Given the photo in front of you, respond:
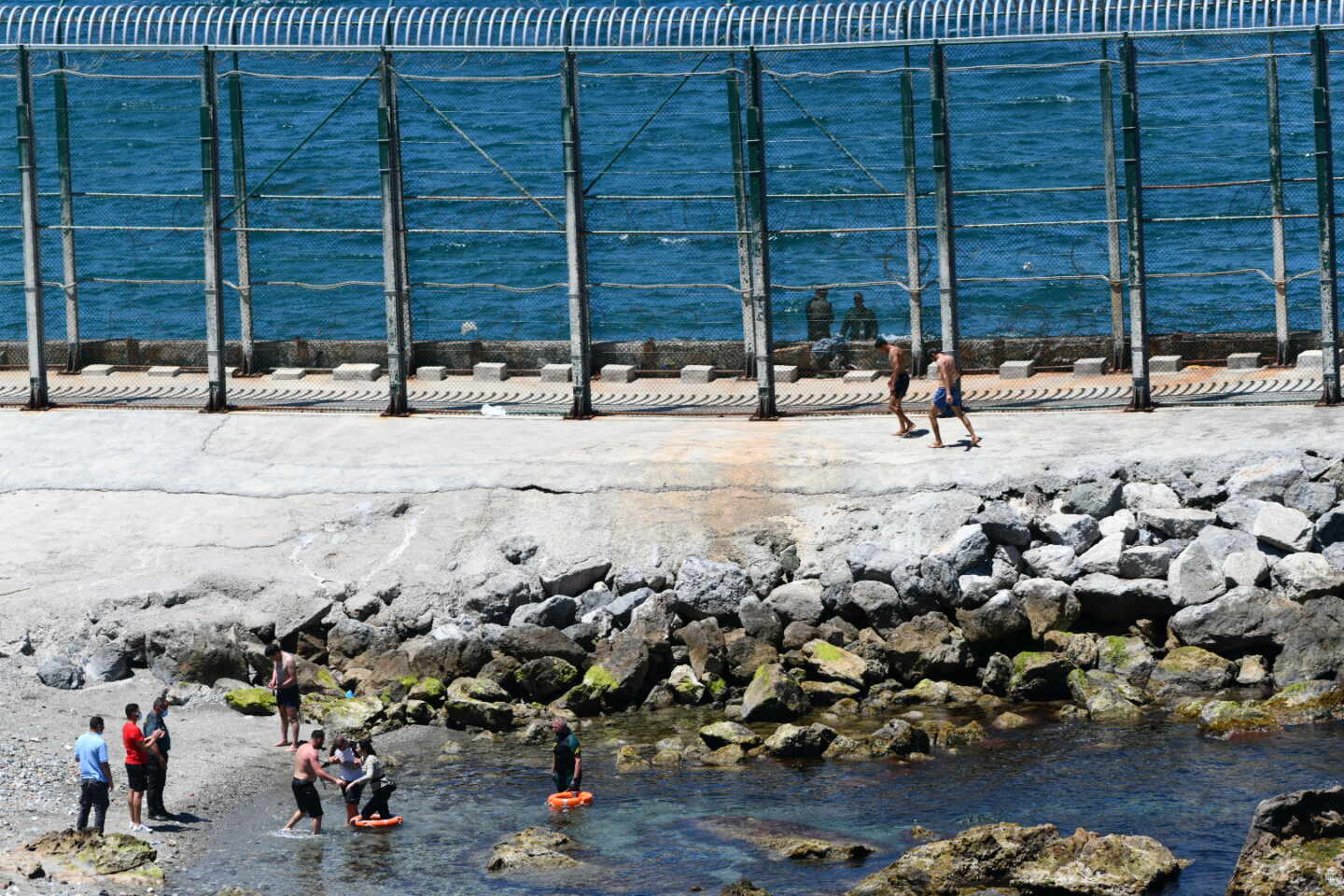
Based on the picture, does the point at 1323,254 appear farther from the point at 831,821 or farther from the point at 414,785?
the point at 414,785

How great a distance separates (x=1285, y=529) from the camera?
23469 millimetres

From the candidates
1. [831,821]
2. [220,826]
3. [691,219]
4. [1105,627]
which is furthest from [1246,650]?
[691,219]

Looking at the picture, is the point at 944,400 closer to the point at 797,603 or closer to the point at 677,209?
the point at 797,603

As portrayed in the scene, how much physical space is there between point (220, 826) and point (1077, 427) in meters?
12.5

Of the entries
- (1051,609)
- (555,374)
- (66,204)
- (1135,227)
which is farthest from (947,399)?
(66,204)

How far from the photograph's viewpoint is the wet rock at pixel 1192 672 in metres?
22.2

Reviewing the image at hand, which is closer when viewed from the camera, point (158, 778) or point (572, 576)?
point (158, 778)

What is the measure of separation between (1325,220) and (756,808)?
12296mm

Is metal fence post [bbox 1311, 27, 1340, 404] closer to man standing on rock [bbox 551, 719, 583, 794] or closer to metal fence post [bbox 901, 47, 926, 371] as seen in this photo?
metal fence post [bbox 901, 47, 926, 371]

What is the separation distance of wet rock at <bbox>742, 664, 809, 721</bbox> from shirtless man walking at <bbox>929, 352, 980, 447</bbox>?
494 centimetres

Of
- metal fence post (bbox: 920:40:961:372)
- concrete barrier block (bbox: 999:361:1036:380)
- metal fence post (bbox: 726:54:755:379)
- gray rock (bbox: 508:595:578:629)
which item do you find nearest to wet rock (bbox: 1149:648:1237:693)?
metal fence post (bbox: 920:40:961:372)

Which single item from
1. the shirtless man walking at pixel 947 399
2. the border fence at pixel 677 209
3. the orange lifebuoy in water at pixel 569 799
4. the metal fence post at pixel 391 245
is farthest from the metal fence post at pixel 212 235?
the orange lifebuoy in water at pixel 569 799

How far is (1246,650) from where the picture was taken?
22.8 m

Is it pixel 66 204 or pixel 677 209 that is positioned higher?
pixel 677 209
